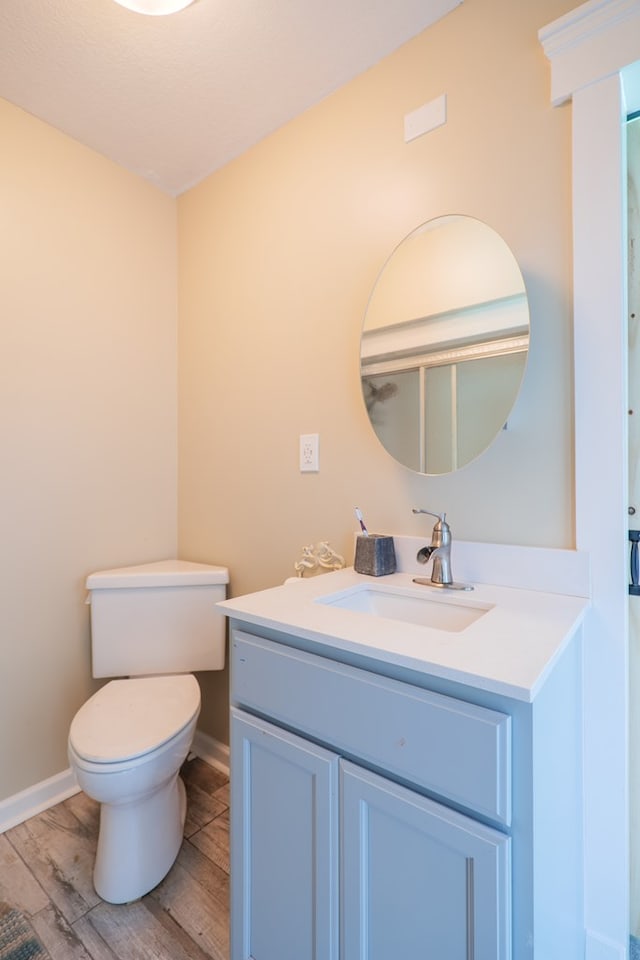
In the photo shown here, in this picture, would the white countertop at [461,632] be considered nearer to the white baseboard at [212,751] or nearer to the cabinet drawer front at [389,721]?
the cabinet drawer front at [389,721]

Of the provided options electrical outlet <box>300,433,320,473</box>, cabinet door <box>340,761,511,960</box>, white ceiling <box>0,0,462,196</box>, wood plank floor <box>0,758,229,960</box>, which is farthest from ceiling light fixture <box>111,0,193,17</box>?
wood plank floor <box>0,758,229,960</box>

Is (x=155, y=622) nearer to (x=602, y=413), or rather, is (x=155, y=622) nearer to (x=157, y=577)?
(x=157, y=577)

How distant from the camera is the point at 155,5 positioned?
115cm

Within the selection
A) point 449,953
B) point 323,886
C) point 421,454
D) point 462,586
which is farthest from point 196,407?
point 449,953

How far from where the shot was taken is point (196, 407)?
1.96 m

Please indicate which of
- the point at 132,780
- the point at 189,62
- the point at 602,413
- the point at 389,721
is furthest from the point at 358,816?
the point at 189,62

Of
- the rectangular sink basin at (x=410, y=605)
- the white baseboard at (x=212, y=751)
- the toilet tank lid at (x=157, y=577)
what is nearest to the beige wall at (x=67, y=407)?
the toilet tank lid at (x=157, y=577)

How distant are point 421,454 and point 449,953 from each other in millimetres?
974

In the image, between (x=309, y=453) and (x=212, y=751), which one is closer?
(x=309, y=453)

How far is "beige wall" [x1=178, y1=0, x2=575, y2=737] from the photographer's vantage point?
3.52ft

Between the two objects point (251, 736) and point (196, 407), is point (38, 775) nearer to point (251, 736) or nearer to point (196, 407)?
point (251, 736)

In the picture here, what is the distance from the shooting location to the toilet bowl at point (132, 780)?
1.17m

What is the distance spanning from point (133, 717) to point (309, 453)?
3.19 ft

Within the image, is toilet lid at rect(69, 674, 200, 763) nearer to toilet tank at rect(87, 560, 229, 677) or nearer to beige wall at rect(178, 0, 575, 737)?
toilet tank at rect(87, 560, 229, 677)
